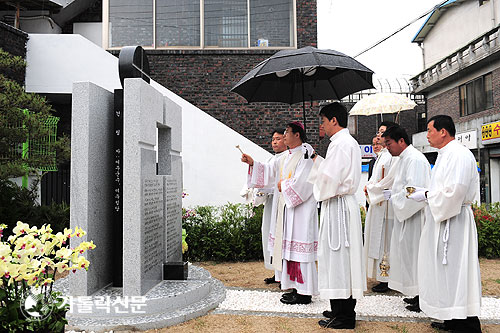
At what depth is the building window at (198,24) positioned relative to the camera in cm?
1173

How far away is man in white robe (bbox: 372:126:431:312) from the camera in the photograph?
5191 millimetres

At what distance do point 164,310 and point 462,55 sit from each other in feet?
73.9

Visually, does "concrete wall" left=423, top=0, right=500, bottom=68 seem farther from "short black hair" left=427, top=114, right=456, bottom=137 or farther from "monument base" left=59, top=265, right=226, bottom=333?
"monument base" left=59, top=265, right=226, bottom=333

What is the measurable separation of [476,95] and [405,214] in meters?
19.7

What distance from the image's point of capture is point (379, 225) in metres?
5.89

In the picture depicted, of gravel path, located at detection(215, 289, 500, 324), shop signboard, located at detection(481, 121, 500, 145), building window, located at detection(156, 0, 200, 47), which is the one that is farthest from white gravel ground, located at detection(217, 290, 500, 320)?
shop signboard, located at detection(481, 121, 500, 145)

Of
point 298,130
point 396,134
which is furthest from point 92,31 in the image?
point 396,134

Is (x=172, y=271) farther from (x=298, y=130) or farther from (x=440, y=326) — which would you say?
(x=440, y=326)

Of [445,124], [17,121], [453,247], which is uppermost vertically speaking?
[17,121]

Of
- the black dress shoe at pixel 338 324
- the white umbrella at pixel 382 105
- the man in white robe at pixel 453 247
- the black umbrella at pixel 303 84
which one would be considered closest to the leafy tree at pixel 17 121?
the black umbrella at pixel 303 84

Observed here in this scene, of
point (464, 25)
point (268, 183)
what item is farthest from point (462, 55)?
point (268, 183)

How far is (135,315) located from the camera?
4.45 m

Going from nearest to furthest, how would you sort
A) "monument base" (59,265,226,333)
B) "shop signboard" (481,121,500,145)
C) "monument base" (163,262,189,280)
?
"monument base" (59,265,226,333), "monument base" (163,262,189,280), "shop signboard" (481,121,500,145)

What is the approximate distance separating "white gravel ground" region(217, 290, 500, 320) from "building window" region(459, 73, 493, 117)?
59.4 feet
